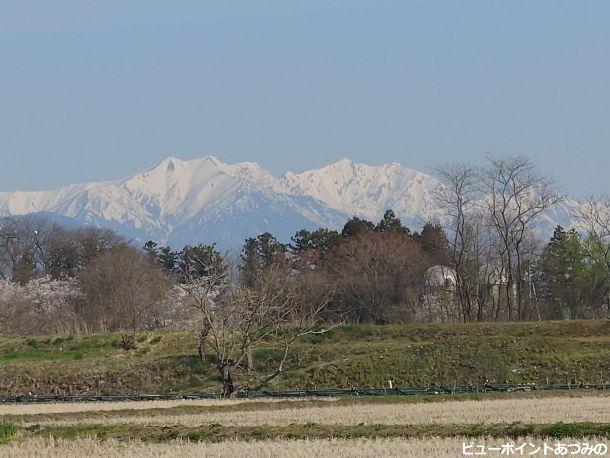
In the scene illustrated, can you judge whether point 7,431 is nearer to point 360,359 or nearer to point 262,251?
point 360,359

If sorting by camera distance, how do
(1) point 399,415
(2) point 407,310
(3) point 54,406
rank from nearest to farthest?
(1) point 399,415, (3) point 54,406, (2) point 407,310

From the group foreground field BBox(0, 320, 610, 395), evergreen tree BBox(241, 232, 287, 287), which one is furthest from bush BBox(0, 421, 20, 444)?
evergreen tree BBox(241, 232, 287, 287)

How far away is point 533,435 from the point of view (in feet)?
64.9

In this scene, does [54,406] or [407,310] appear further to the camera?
[407,310]

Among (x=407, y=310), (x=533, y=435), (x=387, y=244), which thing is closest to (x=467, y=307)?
(x=407, y=310)

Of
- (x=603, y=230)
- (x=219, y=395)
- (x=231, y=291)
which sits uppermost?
(x=603, y=230)

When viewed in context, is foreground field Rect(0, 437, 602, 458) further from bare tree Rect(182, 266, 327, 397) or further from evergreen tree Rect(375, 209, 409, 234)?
evergreen tree Rect(375, 209, 409, 234)

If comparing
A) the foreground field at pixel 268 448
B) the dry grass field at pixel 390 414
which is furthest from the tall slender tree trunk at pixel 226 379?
the foreground field at pixel 268 448

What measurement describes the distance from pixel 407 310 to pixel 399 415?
159ft

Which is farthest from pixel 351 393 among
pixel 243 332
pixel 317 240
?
pixel 317 240

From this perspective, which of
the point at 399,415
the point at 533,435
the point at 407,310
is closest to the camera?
the point at 533,435

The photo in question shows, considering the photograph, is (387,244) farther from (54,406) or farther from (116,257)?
(54,406)

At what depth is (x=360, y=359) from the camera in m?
48.0

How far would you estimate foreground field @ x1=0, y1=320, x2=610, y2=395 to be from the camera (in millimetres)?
45906
